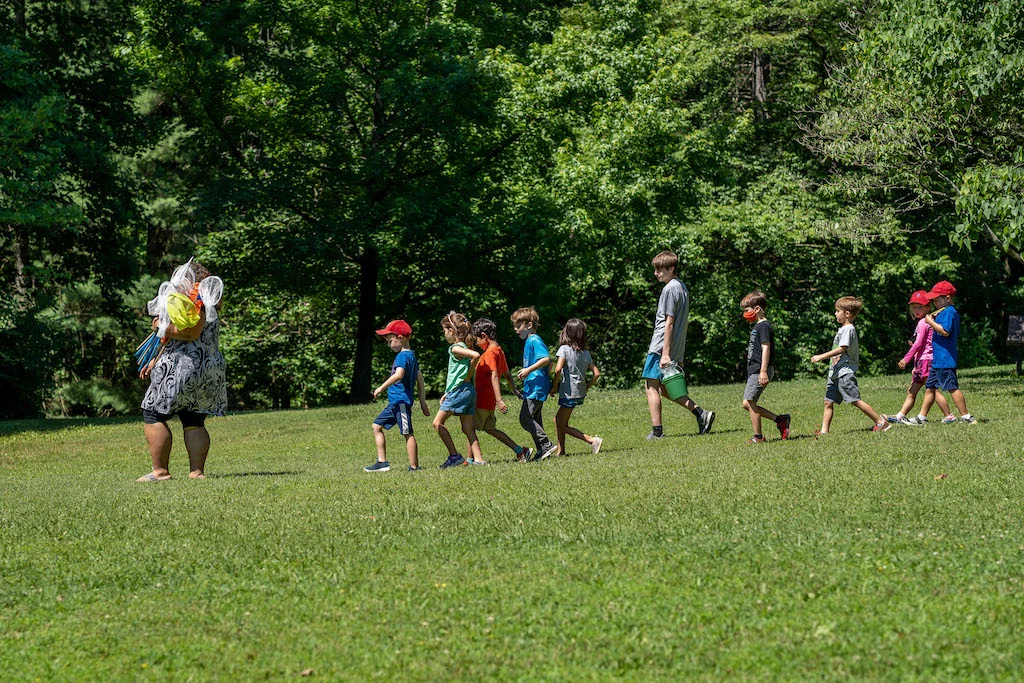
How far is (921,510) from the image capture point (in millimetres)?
7852

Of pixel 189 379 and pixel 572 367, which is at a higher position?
pixel 189 379

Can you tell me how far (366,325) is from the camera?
31.0m

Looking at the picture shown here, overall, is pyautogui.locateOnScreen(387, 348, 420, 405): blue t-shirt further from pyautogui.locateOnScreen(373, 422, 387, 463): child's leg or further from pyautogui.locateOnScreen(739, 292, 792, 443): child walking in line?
pyautogui.locateOnScreen(739, 292, 792, 443): child walking in line

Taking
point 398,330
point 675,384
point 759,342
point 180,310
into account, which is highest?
point 180,310

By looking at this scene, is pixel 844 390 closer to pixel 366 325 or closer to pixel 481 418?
pixel 481 418

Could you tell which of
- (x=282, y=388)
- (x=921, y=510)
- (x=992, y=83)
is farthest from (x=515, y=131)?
(x=921, y=510)

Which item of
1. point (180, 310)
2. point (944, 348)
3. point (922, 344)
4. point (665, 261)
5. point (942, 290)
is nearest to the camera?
point (180, 310)

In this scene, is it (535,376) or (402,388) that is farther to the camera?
(535,376)

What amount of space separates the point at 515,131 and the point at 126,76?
10.3m

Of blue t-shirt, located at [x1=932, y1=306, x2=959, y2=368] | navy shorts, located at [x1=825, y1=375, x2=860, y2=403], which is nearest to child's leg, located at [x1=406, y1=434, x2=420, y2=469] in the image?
navy shorts, located at [x1=825, y1=375, x2=860, y2=403]

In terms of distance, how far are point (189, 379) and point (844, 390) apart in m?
6.87

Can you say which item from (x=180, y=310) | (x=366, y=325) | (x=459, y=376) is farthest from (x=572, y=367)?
(x=366, y=325)

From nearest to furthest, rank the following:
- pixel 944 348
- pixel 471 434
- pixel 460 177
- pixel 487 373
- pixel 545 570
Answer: pixel 545 570, pixel 471 434, pixel 487 373, pixel 944 348, pixel 460 177

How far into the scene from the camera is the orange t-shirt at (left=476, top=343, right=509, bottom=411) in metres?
12.1
